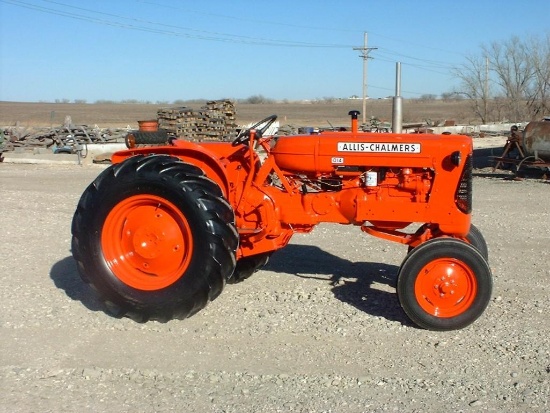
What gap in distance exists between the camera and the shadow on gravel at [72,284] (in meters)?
5.95

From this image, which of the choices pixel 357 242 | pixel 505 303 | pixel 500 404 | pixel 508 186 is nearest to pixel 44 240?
pixel 357 242

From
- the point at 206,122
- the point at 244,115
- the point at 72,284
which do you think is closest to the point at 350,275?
the point at 72,284

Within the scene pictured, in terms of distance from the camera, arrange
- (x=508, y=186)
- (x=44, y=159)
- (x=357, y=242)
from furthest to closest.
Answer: (x=44, y=159) → (x=508, y=186) → (x=357, y=242)

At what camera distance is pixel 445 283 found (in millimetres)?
5227

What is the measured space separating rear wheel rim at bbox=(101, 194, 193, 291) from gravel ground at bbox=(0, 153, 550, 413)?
0.39 metres

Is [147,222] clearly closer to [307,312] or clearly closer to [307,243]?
[307,312]

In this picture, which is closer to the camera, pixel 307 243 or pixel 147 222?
pixel 147 222

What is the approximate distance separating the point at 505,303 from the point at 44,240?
5.31 m

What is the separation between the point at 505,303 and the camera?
5941 millimetres

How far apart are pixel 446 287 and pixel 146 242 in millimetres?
2340

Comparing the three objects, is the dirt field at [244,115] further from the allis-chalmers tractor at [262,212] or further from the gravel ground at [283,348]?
the allis-chalmers tractor at [262,212]

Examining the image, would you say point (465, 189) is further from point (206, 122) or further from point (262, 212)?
point (206, 122)

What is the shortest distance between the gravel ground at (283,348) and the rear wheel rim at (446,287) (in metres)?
0.20

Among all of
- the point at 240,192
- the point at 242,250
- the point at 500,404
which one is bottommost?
the point at 500,404
